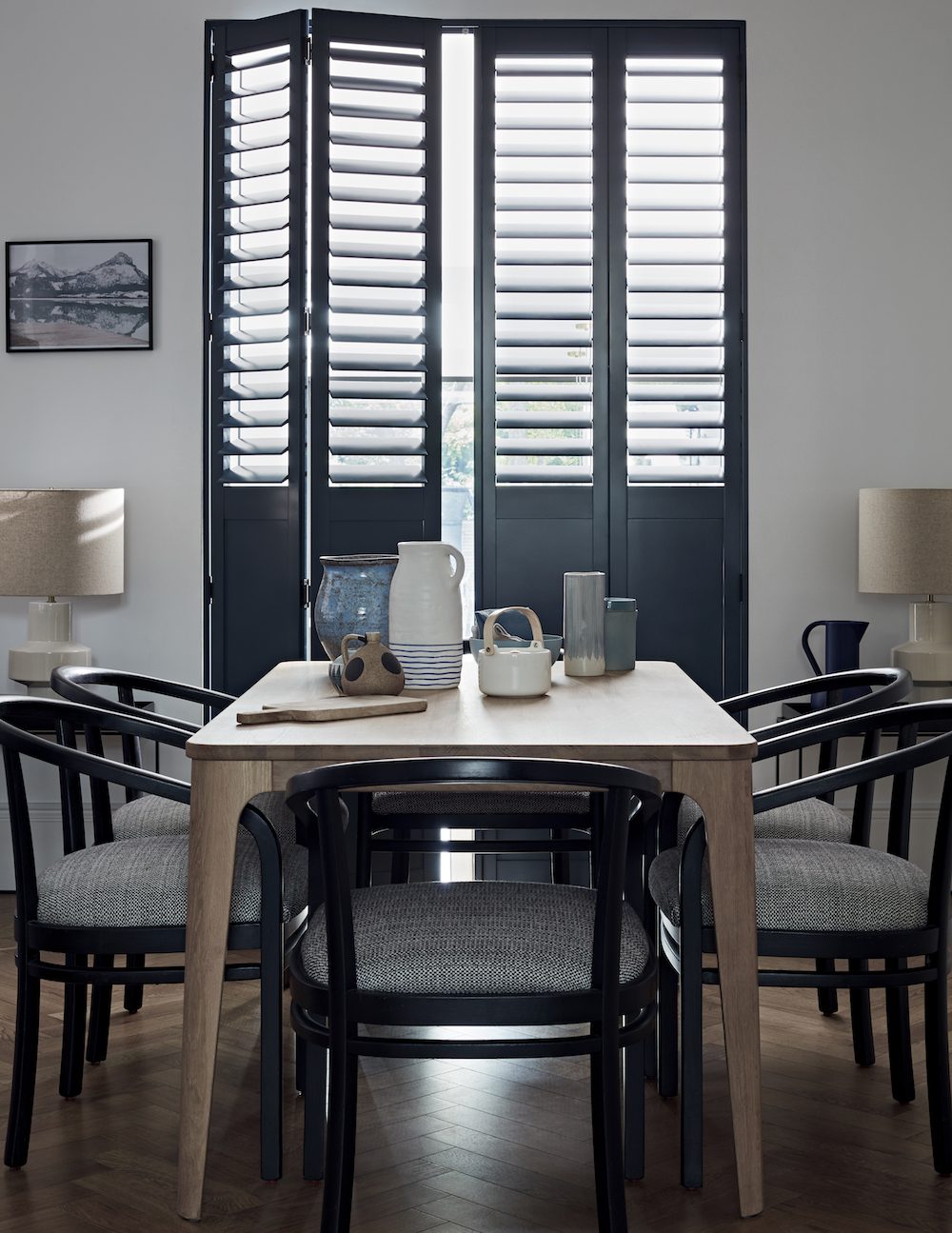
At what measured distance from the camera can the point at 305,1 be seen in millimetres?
4004

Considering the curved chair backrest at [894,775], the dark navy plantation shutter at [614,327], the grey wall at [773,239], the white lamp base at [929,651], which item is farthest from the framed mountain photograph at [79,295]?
the curved chair backrest at [894,775]

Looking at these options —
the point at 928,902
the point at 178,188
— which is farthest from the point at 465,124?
the point at 928,902

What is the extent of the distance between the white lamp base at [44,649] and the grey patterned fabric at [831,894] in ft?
7.38

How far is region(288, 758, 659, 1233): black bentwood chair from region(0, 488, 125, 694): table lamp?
2.17 m

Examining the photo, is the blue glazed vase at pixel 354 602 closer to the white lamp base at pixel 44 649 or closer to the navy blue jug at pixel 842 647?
the white lamp base at pixel 44 649

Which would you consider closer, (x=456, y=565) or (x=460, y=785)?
(x=460, y=785)

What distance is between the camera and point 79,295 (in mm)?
4086

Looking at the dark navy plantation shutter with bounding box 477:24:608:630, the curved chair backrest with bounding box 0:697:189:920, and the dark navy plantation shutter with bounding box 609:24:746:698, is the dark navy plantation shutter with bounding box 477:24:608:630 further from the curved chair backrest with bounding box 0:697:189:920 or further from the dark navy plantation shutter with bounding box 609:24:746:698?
the curved chair backrest with bounding box 0:697:189:920

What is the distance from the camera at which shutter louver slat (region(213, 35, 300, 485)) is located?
3.90m

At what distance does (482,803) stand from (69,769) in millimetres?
1125

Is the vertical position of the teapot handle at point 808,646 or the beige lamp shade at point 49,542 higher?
the beige lamp shade at point 49,542

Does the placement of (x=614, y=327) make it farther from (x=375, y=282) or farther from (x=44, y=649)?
(x=44, y=649)

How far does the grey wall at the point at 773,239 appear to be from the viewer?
13.3 ft

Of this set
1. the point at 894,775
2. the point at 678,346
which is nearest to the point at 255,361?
the point at 678,346
